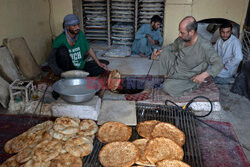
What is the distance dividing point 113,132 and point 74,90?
905 mm

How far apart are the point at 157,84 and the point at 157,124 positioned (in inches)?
69.8

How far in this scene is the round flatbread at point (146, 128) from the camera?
268 cm

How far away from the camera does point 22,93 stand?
3.74m

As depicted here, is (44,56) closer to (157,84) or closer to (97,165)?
(157,84)

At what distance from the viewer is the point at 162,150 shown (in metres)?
2.39

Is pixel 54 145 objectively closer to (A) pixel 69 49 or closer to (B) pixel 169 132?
(B) pixel 169 132

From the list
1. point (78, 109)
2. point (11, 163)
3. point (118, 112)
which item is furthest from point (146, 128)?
point (11, 163)

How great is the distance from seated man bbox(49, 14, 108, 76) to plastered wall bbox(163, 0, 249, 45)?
317 centimetres

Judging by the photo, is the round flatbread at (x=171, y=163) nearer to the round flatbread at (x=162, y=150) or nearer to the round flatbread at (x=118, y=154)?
the round flatbread at (x=162, y=150)

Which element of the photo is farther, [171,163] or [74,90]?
[74,90]

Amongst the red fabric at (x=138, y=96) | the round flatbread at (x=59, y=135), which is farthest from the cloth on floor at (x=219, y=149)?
the round flatbread at (x=59, y=135)

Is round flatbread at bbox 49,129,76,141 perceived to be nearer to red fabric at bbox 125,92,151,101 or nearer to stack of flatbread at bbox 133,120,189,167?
stack of flatbread at bbox 133,120,189,167

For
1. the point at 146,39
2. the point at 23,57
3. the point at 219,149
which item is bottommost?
the point at 219,149

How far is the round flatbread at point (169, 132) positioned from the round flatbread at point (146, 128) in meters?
0.07
